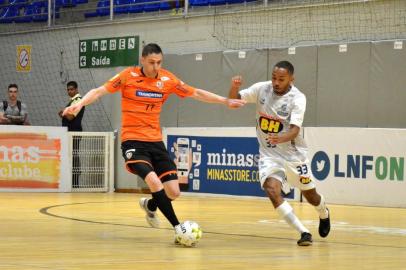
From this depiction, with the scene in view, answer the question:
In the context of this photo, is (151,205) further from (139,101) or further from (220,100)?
(220,100)

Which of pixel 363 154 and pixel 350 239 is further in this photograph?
pixel 363 154

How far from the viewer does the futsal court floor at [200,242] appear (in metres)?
8.59

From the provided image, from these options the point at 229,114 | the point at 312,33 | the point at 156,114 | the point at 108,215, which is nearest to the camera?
the point at 156,114

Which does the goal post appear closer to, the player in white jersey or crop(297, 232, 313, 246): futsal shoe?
the player in white jersey

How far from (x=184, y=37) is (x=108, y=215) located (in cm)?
911

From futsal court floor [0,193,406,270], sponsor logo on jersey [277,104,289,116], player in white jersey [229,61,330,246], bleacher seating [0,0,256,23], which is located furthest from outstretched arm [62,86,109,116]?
bleacher seating [0,0,256,23]

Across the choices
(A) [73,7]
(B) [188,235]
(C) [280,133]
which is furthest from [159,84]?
(A) [73,7]

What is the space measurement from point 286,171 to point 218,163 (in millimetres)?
10186

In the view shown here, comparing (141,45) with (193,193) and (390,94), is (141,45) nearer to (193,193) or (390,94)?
(193,193)

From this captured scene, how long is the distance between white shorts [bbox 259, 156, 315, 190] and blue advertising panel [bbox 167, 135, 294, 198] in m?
8.88

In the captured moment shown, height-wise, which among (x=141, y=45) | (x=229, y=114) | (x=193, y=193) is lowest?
(x=193, y=193)

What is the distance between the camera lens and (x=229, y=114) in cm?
2222

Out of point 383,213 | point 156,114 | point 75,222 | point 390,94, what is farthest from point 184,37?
point 156,114

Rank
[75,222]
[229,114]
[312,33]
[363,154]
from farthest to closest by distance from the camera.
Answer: [229,114], [312,33], [363,154], [75,222]
